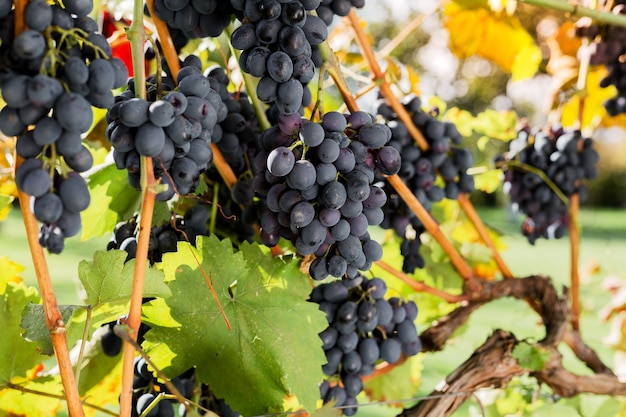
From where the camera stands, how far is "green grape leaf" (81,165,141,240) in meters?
0.67

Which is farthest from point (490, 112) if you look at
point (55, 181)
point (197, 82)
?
point (55, 181)

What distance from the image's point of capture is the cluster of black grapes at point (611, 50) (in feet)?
3.22

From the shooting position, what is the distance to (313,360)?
592 millimetres

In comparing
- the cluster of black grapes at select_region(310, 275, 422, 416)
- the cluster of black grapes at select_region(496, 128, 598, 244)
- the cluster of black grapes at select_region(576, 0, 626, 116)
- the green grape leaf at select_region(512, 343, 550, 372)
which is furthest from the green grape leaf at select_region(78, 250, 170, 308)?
the cluster of black grapes at select_region(576, 0, 626, 116)

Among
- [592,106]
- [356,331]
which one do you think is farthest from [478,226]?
[592,106]

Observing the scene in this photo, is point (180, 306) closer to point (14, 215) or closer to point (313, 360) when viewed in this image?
point (313, 360)

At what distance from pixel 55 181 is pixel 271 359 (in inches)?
10.9

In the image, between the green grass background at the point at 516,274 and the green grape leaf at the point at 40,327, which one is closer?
the green grape leaf at the point at 40,327

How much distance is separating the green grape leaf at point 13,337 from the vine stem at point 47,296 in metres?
0.23

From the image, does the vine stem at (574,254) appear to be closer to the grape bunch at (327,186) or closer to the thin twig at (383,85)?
the thin twig at (383,85)

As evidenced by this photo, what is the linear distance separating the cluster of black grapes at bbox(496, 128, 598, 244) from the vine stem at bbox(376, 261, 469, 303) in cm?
20

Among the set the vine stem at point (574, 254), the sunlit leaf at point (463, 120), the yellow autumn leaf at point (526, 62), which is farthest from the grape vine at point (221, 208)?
the yellow autumn leaf at point (526, 62)

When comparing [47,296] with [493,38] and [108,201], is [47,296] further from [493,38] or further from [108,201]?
[493,38]

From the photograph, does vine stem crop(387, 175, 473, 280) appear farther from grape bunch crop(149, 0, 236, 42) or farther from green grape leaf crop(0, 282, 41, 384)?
green grape leaf crop(0, 282, 41, 384)
